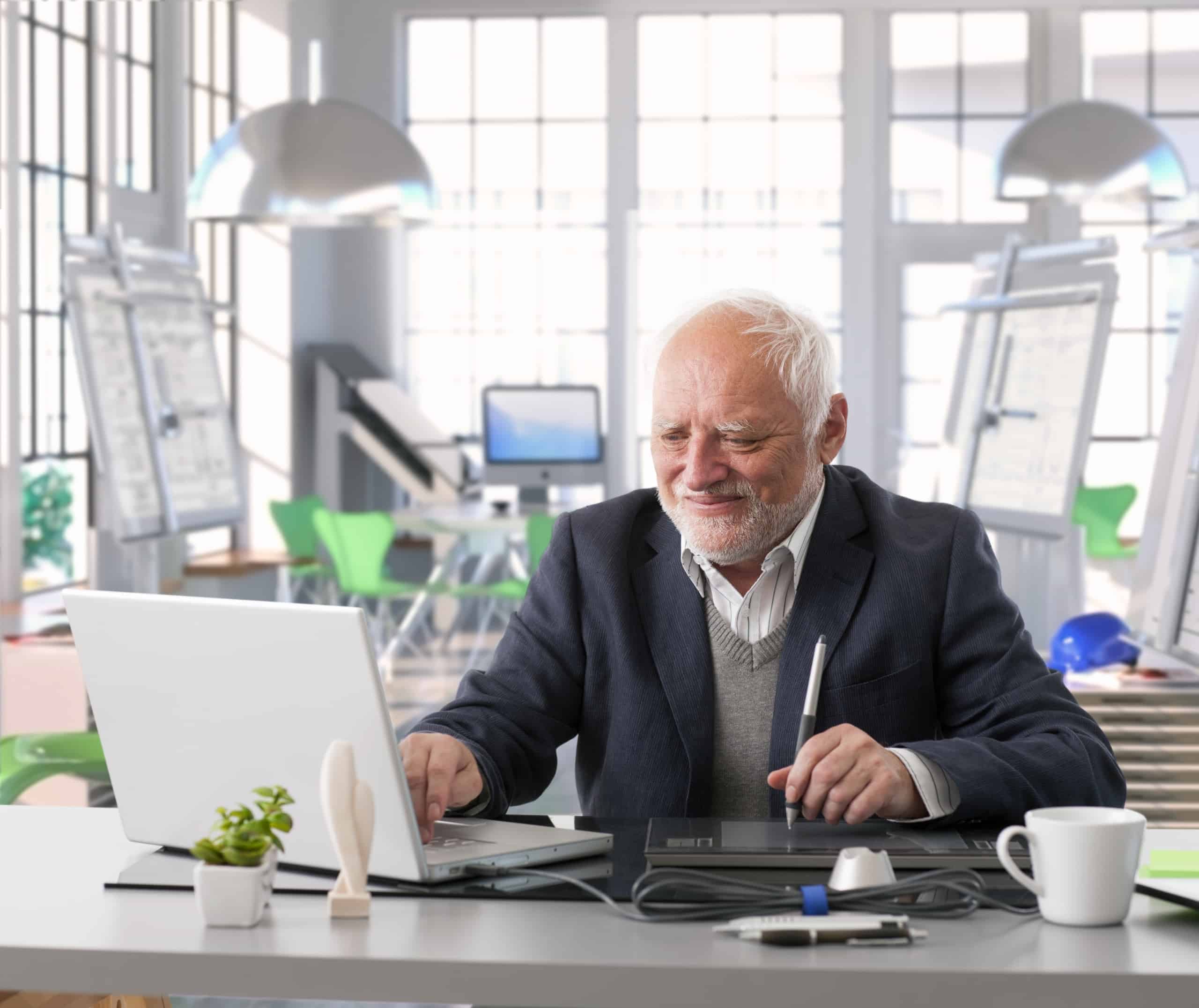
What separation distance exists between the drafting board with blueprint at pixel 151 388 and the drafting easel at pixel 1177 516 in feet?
12.1

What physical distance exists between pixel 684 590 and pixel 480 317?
29.1 ft

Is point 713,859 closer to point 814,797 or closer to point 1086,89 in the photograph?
point 814,797

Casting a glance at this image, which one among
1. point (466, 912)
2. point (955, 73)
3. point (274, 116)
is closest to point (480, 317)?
point (955, 73)

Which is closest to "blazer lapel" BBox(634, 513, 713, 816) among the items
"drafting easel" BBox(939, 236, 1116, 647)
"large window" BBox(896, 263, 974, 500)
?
"drafting easel" BBox(939, 236, 1116, 647)

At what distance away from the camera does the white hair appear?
1833 mm

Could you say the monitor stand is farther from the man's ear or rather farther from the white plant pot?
the white plant pot

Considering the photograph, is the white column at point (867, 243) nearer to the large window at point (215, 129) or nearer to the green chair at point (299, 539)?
the green chair at point (299, 539)

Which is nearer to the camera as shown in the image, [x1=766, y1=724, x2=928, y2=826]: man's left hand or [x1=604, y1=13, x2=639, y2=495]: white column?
[x1=766, y1=724, x2=928, y2=826]: man's left hand

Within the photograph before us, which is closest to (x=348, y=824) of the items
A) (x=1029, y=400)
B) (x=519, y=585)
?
(x=1029, y=400)

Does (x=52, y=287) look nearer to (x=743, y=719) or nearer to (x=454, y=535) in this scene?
(x=454, y=535)

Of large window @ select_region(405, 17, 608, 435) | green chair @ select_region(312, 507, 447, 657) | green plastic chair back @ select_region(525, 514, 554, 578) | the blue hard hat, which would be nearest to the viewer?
the blue hard hat

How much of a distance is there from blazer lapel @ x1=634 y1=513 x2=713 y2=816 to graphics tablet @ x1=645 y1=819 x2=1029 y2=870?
26 centimetres

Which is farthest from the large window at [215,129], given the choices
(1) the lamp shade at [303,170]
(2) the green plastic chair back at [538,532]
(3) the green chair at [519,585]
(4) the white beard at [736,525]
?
(4) the white beard at [736,525]

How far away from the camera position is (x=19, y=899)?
51.5 inches
